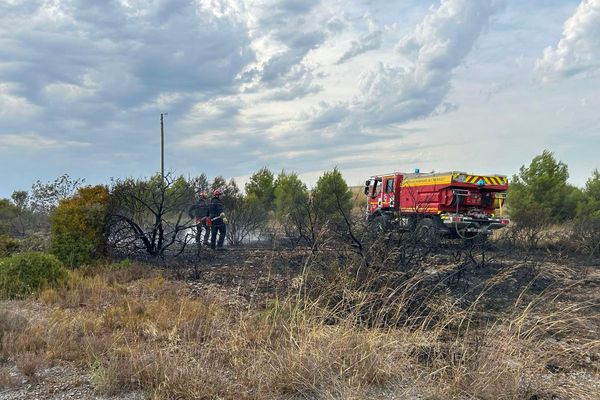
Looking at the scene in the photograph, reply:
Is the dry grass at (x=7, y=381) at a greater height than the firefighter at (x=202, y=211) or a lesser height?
lesser

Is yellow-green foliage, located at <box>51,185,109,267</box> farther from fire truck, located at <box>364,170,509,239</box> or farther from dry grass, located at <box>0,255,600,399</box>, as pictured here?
fire truck, located at <box>364,170,509,239</box>

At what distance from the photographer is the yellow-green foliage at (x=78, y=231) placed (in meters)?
10.3

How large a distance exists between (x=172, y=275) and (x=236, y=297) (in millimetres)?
2400

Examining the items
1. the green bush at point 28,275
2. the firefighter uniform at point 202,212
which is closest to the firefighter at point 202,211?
the firefighter uniform at point 202,212

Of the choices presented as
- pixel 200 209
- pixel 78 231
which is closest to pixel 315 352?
pixel 78 231

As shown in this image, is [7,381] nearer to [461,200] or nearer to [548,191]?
[461,200]

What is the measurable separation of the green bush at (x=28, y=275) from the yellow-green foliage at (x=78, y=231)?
1.79 metres

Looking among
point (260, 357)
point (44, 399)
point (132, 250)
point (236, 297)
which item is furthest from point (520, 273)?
point (44, 399)

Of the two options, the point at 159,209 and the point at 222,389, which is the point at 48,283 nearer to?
the point at 159,209

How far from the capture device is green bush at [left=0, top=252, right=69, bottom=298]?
26.0 feet

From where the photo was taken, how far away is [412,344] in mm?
4969

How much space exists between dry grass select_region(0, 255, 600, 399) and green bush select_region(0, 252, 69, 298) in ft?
6.40

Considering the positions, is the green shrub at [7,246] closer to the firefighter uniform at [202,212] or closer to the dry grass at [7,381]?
the firefighter uniform at [202,212]

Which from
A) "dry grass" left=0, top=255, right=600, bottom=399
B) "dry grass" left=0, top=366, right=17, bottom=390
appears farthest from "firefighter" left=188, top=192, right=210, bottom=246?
"dry grass" left=0, top=366, right=17, bottom=390
